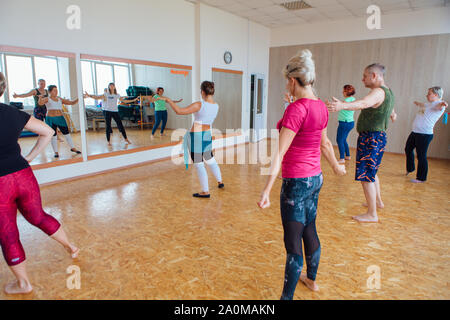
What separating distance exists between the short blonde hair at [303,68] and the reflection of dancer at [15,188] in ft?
5.45

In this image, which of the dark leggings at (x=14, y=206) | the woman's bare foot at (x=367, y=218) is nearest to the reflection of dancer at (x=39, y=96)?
the dark leggings at (x=14, y=206)

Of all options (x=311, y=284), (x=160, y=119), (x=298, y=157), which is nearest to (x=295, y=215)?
(x=298, y=157)

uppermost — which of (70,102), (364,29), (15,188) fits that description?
(364,29)

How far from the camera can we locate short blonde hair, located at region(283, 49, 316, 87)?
161 centimetres

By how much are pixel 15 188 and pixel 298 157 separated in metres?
1.75

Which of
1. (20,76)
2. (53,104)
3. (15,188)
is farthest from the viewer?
(53,104)

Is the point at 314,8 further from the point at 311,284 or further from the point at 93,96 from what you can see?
the point at 311,284

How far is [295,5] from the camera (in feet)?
21.7

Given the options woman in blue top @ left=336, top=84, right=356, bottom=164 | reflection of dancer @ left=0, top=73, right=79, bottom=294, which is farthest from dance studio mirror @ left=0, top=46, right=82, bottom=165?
woman in blue top @ left=336, top=84, right=356, bottom=164

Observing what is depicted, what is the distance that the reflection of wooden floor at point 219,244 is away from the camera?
6.94 feet

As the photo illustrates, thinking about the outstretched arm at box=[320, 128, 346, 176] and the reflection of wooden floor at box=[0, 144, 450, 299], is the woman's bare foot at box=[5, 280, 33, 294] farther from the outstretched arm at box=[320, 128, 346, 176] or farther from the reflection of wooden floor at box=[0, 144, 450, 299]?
the outstretched arm at box=[320, 128, 346, 176]

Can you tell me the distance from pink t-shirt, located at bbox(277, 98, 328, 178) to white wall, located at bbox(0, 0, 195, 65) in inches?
158
